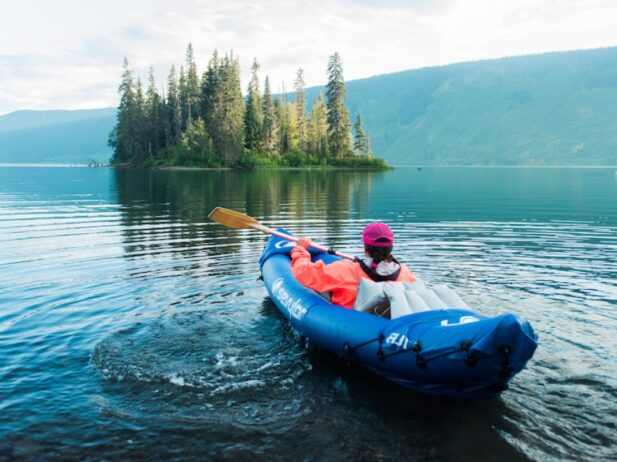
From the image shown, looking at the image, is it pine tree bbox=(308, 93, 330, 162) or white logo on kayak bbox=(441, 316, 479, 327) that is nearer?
white logo on kayak bbox=(441, 316, 479, 327)

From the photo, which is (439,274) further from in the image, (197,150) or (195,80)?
(195,80)

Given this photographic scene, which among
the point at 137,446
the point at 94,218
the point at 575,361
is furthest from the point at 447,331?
the point at 94,218

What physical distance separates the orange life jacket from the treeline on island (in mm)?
69512

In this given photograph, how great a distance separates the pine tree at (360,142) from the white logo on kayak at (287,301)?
3099 inches

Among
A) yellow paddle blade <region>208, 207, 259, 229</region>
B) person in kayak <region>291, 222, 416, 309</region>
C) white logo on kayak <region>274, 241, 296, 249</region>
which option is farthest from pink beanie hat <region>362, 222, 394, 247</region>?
yellow paddle blade <region>208, 207, 259, 229</region>

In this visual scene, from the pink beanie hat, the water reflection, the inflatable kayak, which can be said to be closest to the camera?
the inflatable kayak

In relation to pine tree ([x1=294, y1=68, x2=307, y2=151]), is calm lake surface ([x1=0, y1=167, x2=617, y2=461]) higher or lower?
lower

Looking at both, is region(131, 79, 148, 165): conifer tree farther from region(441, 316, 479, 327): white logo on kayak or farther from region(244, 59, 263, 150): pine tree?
region(441, 316, 479, 327): white logo on kayak

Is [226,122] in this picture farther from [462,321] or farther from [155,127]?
[462,321]

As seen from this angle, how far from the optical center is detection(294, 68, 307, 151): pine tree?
281 feet

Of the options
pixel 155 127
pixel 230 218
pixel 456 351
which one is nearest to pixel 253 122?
pixel 155 127

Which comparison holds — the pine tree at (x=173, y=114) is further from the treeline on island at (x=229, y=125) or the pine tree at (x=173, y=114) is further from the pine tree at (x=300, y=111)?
the pine tree at (x=300, y=111)

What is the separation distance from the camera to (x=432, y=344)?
5305 millimetres

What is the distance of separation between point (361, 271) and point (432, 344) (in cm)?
188
